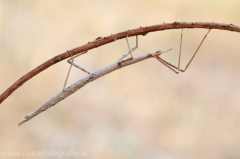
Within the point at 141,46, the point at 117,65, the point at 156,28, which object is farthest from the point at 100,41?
the point at 141,46

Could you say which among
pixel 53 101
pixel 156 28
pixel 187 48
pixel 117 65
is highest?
pixel 187 48

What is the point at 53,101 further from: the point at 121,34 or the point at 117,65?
the point at 121,34

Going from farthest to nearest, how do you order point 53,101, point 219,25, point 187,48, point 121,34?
point 187,48
point 53,101
point 121,34
point 219,25

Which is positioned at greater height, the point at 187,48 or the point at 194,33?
the point at 194,33

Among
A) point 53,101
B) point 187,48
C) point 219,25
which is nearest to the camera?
point 219,25

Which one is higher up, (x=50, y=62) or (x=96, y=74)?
(x=96, y=74)

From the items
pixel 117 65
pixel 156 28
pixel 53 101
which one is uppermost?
pixel 117 65

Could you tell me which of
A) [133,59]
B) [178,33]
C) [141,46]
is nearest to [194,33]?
[178,33]

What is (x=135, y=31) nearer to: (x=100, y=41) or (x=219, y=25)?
(x=100, y=41)

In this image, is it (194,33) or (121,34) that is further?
(194,33)
